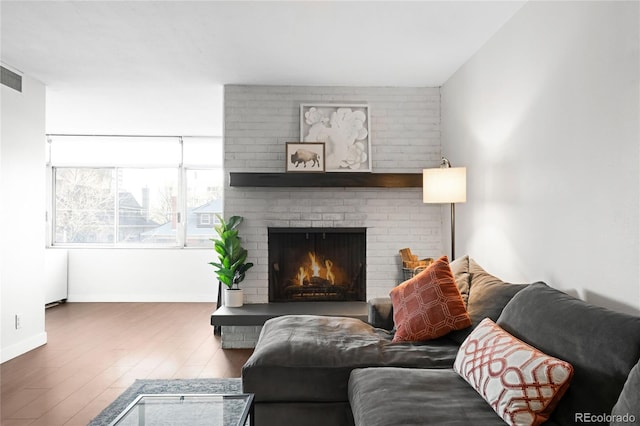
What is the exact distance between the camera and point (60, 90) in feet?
17.0

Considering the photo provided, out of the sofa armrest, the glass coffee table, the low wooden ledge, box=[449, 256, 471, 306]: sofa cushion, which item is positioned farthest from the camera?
the low wooden ledge

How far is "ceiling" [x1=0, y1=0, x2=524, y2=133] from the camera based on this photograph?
3.25m

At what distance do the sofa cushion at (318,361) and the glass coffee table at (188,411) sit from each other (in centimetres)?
35

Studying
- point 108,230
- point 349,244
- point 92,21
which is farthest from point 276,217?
point 108,230

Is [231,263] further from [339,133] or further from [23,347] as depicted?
[23,347]

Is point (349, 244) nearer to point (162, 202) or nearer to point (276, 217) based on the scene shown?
point (276, 217)

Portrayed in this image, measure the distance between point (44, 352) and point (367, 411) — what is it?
3.78 metres

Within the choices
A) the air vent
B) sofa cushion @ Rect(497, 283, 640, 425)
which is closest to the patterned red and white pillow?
sofa cushion @ Rect(497, 283, 640, 425)

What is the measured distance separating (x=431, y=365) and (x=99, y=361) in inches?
120

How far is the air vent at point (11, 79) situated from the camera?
4.30m

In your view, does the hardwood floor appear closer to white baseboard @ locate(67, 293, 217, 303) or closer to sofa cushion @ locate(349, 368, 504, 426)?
white baseboard @ locate(67, 293, 217, 303)

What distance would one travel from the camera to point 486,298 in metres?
2.84

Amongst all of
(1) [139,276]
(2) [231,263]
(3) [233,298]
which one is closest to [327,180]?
(2) [231,263]

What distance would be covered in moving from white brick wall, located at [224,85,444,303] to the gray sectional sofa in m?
1.65
